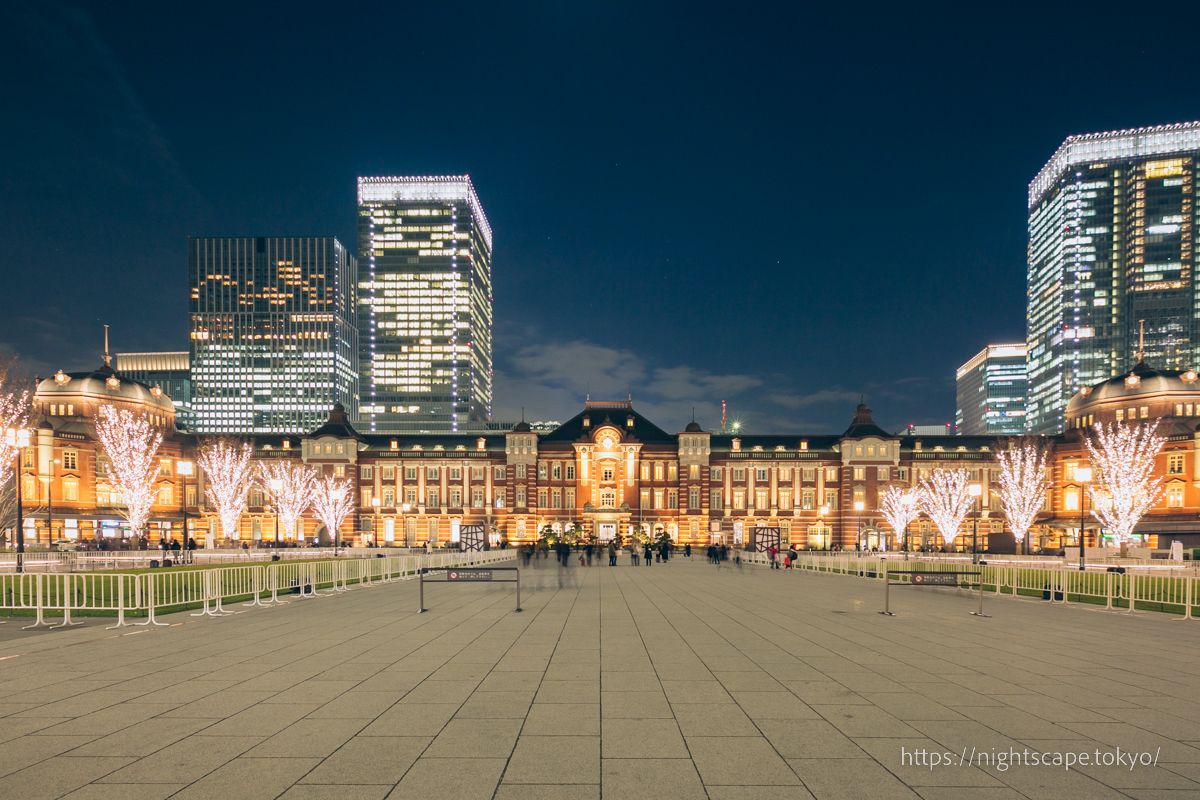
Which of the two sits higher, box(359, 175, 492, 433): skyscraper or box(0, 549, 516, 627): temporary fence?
box(359, 175, 492, 433): skyscraper

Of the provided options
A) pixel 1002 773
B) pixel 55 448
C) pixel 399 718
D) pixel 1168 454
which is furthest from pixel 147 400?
pixel 1168 454

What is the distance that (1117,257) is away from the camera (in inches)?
6403

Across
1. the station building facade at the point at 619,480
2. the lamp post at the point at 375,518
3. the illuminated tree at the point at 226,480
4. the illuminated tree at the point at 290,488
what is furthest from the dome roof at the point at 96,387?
the lamp post at the point at 375,518

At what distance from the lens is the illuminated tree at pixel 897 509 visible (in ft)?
237

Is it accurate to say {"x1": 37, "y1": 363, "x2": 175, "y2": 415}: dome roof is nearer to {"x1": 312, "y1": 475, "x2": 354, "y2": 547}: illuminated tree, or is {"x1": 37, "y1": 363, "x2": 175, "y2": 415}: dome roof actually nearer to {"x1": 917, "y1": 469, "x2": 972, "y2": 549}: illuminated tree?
{"x1": 312, "y1": 475, "x2": 354, "y2": 547}: illuminated tree

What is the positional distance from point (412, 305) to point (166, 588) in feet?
610

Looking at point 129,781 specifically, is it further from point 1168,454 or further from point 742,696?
point 1168,454

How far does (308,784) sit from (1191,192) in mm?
212173

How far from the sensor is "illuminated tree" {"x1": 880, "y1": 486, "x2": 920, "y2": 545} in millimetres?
72125

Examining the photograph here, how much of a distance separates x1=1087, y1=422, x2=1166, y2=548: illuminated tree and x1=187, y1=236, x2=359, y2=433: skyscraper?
569ft

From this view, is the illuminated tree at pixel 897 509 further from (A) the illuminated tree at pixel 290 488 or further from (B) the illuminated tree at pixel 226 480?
(B) the illuminated tree at pixel 226 480

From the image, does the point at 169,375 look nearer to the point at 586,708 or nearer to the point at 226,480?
the point at 226,480

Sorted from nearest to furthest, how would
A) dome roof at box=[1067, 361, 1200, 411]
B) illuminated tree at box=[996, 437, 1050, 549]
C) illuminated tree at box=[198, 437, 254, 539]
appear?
illuminated tree at box=[198, 437, 254, 539] → illuminated tree at box=[996, 437, 1050, 549] → dome roof at box=[1067, 361, 1200, 411]

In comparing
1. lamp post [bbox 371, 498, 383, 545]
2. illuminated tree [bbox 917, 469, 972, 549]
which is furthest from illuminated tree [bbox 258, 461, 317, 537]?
illuminated tree [bbox 917, 469, 972, 549]
